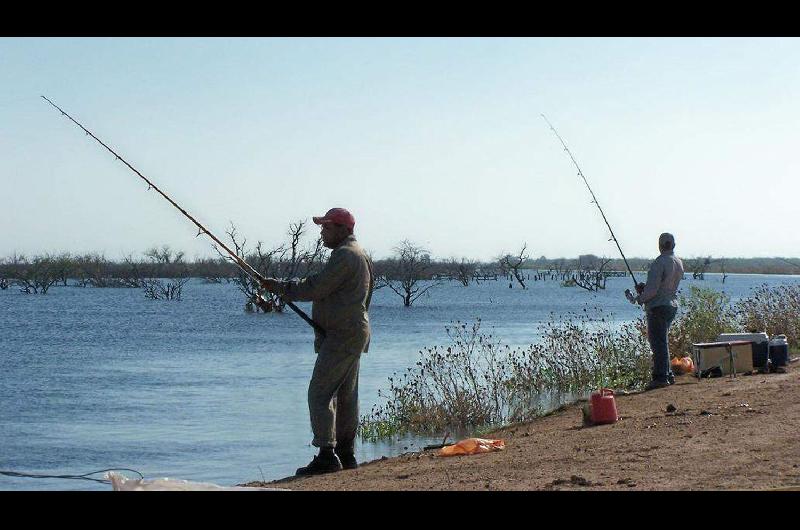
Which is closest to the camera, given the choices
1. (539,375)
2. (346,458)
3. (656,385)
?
(346,458)

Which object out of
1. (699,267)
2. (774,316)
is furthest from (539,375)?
(699,267)

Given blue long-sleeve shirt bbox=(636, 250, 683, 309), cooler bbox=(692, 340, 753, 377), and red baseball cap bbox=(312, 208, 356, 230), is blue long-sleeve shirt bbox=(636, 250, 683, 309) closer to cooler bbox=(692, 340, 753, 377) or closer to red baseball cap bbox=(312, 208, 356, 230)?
cooler bbox=(692, 340, 753, 377)

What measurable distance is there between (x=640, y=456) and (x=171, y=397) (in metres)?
12.8

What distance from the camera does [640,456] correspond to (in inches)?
315

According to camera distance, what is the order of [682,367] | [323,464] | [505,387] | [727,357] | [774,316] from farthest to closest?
[774,316] < [505,387] < [682,367] < [727,357] < [323,464]

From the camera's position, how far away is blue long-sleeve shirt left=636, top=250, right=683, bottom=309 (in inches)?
499

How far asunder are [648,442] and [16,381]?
17233 millimetres

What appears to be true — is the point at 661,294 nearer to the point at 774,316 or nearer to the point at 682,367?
the point at 682,367

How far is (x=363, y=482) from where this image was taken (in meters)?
7.86

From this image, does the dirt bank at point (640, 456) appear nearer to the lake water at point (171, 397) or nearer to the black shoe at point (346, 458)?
the black shoe at point (346, 458)

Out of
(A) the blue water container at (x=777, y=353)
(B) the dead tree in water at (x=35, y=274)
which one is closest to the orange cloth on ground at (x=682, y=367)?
(A) the blue water container at (x=777, y=353)
